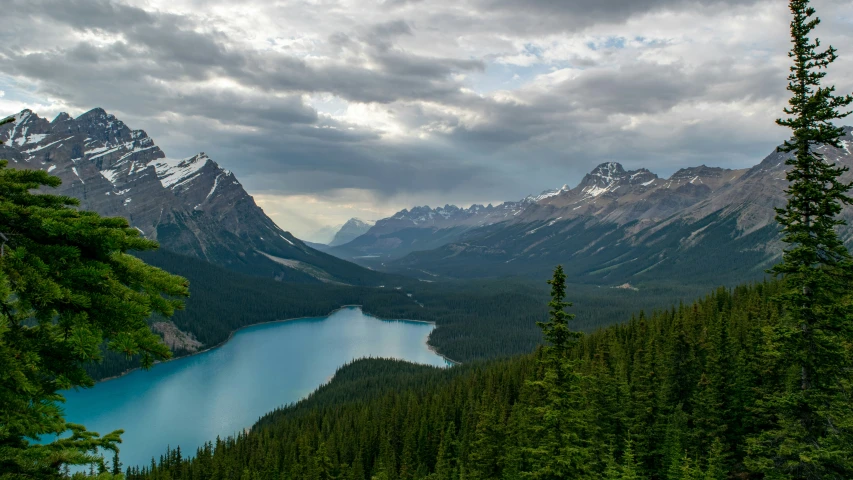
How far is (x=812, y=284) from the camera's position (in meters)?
23.1

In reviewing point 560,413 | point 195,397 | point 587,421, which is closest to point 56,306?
point 560,413

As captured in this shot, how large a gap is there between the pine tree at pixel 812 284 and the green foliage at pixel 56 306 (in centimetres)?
2592

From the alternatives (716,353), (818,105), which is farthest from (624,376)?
(818,105)

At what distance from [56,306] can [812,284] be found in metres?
28.6

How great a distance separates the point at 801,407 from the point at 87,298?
28614mm

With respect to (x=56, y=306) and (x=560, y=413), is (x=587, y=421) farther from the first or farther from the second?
(x=56, y=306)

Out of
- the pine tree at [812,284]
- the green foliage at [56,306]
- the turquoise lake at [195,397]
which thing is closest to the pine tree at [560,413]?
the pine tree at [812,284]

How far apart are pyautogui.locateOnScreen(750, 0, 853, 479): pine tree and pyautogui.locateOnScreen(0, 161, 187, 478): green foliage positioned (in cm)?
2592

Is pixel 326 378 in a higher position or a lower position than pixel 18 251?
lower

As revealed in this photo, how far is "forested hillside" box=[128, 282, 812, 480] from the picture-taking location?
28811 millimetres

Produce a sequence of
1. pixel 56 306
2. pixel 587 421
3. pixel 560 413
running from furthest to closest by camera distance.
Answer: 1. pixel 587 421
2. pixel 560 413
3. pixel 56 306

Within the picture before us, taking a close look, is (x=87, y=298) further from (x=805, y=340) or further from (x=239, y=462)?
(x=239, y=462)

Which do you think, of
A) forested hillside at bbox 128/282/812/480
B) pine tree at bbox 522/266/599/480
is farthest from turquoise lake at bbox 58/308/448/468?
pine tree at bbox 522/266/599/480

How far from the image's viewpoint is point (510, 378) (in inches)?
3004
